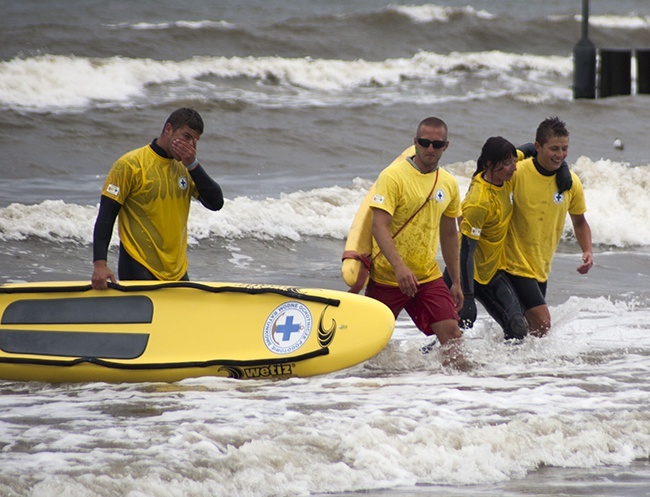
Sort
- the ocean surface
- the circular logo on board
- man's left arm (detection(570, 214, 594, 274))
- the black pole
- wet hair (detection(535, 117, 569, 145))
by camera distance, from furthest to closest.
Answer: the black pole, man's left arm (detection(570, 214, 594, 274)), wet hair (detection(535, 117, 569, 145)), the circular logo on board, the ocean surface

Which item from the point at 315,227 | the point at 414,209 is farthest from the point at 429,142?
the point at 315,227

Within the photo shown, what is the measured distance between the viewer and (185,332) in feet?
21.5

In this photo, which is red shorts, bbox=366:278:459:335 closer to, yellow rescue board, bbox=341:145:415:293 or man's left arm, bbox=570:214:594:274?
yellow rescue board, bbox=341:145:415:293

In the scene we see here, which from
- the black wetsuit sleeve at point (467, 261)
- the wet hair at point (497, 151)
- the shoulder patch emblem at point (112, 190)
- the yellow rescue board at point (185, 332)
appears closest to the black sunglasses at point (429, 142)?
the wet hair at point (497, 151)

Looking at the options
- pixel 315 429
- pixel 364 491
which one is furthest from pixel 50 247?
pixel 364 491

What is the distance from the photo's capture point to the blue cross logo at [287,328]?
650cm

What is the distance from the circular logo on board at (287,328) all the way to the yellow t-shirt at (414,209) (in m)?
0.52

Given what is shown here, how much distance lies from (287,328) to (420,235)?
1015 mm

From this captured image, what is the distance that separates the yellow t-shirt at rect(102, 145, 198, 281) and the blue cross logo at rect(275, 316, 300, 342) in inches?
32.5

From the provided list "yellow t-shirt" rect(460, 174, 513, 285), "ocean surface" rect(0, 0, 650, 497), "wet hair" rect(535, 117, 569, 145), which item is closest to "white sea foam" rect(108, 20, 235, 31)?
"ocean surface" rect(0, 0, 650, 497)

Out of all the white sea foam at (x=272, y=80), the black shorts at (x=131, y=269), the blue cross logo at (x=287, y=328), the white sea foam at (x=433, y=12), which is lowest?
the blue cross logo at (x=287, y=328)

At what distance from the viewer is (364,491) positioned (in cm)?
467

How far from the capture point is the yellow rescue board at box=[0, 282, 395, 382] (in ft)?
21.0

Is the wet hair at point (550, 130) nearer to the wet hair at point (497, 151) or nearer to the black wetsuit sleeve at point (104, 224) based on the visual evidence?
the wet hair at point (497, 151)
